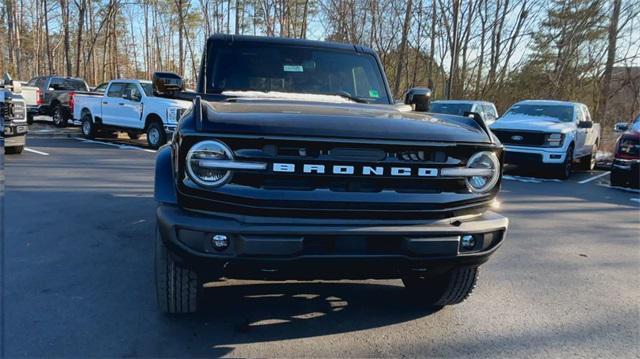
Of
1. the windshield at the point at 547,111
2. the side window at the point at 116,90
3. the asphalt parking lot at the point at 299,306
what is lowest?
the asphalt parking lot at the point at 299,306

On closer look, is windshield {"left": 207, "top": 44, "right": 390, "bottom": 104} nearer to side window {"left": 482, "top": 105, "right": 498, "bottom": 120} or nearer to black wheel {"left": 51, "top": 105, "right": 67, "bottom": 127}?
side window {"left": 482, "top": 105, "right": 498, "bottom": 120}

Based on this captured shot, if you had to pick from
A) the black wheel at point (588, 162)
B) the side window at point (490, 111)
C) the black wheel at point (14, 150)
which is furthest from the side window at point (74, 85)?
the black wheel at point (588, 162)

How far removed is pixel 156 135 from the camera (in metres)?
13.4

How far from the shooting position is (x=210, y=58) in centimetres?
420

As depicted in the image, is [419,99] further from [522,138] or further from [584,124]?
[584,124]

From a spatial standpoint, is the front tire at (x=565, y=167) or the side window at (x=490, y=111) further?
the side window at (x=490, y=111)

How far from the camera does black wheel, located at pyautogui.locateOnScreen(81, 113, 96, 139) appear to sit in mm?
15375

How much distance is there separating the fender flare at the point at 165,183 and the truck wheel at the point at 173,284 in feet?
0.83

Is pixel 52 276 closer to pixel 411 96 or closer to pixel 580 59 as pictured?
pixel 411 96

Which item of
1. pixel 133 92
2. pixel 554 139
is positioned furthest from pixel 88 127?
pixel 554 139

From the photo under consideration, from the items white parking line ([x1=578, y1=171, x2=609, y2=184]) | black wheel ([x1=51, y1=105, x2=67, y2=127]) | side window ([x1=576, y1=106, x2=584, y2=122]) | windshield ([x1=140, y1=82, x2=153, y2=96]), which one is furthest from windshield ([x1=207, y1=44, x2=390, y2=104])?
black wheel ([x1=51, y1=105, x2=67, y2=127])

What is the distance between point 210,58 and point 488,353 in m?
3.11

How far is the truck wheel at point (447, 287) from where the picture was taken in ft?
10.7

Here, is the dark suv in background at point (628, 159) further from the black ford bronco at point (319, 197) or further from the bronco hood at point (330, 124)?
the black ford bronco at point (319, 197)
